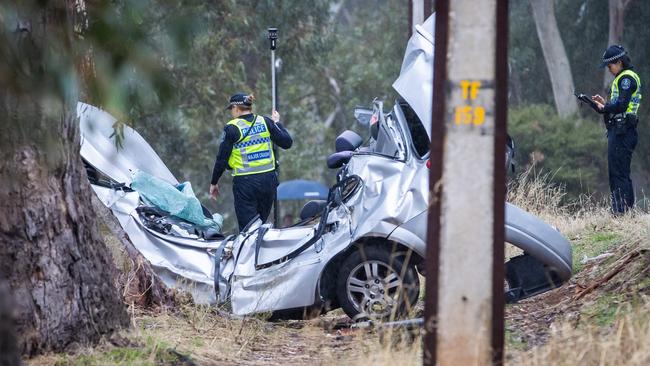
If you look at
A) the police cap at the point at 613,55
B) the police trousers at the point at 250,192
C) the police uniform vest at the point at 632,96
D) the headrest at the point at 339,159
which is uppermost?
the police cap at the point at 613,55

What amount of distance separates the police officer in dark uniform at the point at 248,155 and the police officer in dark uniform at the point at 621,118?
344cm

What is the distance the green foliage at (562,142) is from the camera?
2888 centimetres

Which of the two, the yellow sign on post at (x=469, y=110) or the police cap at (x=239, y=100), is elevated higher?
the police cap at (x=239, y=100)

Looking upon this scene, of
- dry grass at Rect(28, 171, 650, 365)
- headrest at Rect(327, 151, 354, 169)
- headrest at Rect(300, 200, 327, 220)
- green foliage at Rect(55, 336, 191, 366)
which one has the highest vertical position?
headrest at Rect(327, 151, 354, 169)

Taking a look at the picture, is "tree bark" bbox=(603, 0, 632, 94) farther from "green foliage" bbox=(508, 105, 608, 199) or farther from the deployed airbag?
the deployed airbag

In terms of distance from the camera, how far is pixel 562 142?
29031mm

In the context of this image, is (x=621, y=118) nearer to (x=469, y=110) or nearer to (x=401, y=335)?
(x=401, y=335)

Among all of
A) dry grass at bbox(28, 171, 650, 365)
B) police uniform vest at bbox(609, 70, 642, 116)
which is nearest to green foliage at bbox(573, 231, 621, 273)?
dry grass at bbox(28, 171, 650, 365)

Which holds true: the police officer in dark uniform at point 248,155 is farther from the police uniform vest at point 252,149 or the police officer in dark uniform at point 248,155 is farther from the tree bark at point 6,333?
the tree bark at point 6,333

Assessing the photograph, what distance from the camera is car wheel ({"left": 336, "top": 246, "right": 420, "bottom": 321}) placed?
862 cm

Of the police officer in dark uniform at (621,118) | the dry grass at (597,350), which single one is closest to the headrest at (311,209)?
the police officer in dark uniform at (621,118)

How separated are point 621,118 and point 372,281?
491 centimetres

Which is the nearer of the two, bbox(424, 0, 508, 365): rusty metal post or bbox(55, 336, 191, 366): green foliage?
bbox(424, 0, 508, 365): rusty metal post

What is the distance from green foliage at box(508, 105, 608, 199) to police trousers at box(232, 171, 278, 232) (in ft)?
56.8
